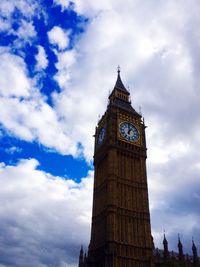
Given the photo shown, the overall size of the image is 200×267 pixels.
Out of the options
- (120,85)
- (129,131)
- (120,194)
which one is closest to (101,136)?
(129,131)

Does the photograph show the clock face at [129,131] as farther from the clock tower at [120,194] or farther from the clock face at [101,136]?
the clock face at [101,136]

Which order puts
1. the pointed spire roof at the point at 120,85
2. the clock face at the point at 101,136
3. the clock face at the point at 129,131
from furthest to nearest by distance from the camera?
the pointed spire roof at the point at 120,85
the clock face at the point at 101,136
the clock face at the point at 129,131

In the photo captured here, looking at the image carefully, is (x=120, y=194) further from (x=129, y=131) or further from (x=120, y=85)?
(x=120, y=85)

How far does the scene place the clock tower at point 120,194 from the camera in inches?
2418

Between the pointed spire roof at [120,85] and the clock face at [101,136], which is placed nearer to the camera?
the clock face at [101,136]

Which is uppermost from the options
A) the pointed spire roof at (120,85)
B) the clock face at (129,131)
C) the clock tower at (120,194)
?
the pointed spire roof at (120,85)

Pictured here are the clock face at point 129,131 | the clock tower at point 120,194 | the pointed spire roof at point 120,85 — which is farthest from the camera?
the pointed spire roof at point 120,85

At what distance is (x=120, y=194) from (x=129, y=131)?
16.4 m

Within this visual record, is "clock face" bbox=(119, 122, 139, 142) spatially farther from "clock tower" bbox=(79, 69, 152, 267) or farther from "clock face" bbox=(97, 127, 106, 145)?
"clock face" bbox=(97, 127, 106, 145)

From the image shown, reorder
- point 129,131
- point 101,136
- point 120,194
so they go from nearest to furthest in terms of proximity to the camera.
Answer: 1. point 120,194
2. point 129,131
3. point 101,136

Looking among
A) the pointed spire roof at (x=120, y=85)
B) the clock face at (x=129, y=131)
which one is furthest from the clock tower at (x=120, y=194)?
the pointed spire roof at (x=120, y=85)

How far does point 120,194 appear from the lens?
68.2 metres

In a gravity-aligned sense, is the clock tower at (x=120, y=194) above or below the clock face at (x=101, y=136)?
below

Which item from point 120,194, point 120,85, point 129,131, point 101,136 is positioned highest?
point 120,85
